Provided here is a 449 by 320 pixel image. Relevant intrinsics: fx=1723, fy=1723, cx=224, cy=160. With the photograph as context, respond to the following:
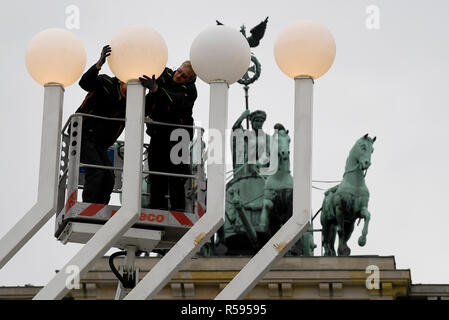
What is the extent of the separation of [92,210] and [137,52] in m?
1.61

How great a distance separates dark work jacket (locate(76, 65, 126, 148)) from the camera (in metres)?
14.0

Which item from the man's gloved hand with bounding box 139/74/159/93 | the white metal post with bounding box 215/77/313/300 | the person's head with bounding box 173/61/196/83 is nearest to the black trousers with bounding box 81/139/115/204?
the person's head with bounding box 173/61/196/83

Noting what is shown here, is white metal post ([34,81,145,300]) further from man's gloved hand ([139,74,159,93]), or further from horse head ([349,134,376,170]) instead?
horse head ([349,134,376,170])

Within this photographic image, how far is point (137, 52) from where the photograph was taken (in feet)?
40.4

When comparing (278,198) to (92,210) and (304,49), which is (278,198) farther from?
(304,49)

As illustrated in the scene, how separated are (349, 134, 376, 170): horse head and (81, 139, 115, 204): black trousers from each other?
2374 cm

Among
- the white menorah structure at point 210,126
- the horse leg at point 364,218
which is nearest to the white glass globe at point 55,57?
the white menorah structure at point 210,126

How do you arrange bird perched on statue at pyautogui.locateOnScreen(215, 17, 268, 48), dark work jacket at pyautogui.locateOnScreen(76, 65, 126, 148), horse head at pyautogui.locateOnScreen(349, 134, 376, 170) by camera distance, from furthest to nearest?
horse head at pyautogui.locateOnScreen(349, 134, 376, 170), bird perched on statue at pyautogui.locateOnScreen(215, 17, 268, 48), dark work jacket at pyautogui.locateOnScreen(76, 65, 126, 148)

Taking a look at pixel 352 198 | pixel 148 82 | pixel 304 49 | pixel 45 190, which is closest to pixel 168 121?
pixel 148 82

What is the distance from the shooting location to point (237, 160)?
3988 centimetres

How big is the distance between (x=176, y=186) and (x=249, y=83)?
25573mm
